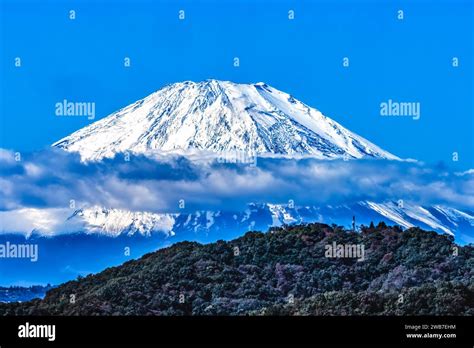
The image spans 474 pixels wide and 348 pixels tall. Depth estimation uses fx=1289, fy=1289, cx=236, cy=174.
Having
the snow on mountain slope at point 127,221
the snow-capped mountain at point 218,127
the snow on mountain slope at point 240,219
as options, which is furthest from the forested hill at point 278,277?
the snow-capped mountain at point 218,127

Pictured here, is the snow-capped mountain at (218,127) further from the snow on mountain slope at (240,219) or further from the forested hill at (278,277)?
the forested hill at (278,277)

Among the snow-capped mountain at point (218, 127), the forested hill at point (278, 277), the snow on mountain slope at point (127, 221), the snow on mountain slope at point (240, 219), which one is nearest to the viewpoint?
the forested hill at point (278, 277)

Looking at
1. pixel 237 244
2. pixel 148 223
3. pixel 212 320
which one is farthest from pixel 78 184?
pixel 212 320

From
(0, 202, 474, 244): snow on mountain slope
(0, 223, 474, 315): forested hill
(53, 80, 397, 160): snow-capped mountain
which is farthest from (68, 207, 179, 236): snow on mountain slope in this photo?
(0, 223, 474, 315): forested hill

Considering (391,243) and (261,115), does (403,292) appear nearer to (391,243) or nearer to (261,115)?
(391,243)

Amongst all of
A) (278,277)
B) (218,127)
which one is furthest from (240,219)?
(218,127)
